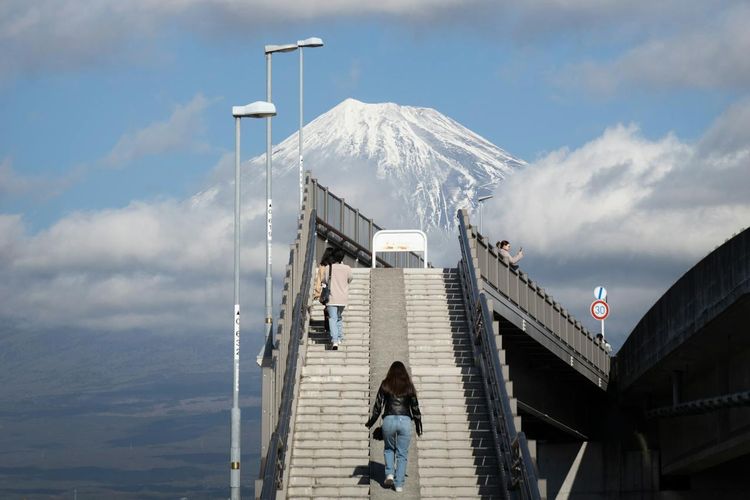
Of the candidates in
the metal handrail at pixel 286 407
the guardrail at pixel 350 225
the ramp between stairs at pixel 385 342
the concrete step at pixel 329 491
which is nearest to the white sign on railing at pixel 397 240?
the guardrail at pixel 350 225

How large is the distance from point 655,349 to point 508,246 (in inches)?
332

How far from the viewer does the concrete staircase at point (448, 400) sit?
961 inches

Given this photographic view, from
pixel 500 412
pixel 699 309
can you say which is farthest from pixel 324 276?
pixel 699 309

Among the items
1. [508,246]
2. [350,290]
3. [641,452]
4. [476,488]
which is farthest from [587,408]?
[476,488]

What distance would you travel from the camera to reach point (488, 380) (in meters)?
27.4

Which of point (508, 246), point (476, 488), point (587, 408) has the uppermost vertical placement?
point (508, 246)

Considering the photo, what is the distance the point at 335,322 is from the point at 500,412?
4905mm

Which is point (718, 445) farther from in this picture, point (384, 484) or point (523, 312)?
point (384, 484)

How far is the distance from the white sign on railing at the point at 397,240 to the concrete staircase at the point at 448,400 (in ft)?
21.3

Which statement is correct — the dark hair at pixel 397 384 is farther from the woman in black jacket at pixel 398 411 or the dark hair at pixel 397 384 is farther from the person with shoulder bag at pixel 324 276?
the person with shoulder bag at pixel 324 276

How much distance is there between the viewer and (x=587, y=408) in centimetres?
4812

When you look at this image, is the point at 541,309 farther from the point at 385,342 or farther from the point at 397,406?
the point at 397,406

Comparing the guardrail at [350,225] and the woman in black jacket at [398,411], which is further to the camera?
the guardrail at [350,225]

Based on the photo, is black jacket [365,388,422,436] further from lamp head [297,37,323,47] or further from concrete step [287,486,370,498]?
A: lamp head [297,37,323,47]
